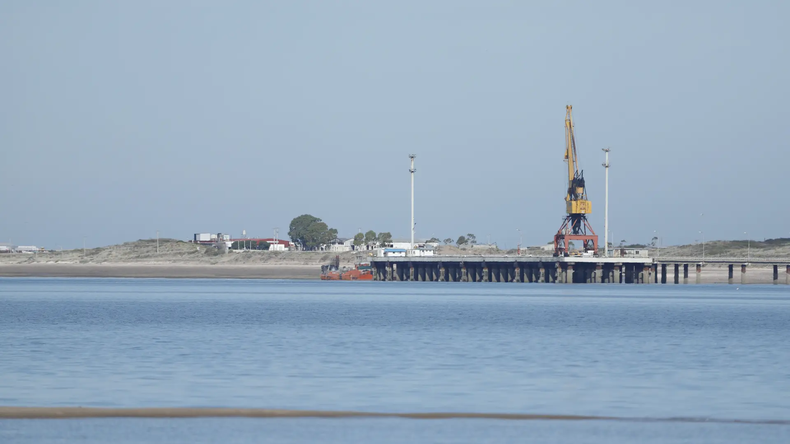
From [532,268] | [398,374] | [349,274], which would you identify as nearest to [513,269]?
[532,268]

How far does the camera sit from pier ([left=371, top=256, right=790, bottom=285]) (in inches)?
5167

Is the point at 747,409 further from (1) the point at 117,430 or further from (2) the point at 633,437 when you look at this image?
(1) the point at 117,430

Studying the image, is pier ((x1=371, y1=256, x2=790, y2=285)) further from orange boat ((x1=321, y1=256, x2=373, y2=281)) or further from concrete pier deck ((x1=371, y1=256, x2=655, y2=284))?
orange boat ((x1=321, y1=256, x2=373, y2=281))

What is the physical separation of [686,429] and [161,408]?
433 inches

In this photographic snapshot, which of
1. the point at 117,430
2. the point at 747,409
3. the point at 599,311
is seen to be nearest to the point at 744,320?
the point at 599,311

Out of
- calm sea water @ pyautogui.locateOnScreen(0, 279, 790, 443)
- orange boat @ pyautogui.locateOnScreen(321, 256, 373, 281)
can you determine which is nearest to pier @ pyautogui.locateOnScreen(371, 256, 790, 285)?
orange boat @ pyautogui.locateOnScreen(321, 256, 373, 281)

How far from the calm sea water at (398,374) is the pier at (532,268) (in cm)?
7373

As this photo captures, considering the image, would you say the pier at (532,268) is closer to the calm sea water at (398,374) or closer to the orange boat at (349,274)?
the orange boat at (349,274)

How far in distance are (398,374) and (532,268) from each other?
359 ft

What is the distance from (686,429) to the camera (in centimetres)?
2072

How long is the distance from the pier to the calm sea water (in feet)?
242

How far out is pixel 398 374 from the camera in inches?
1161

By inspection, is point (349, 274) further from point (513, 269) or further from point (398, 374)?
point (398, 374)

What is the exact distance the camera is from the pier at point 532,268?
13125 centimetres
